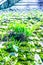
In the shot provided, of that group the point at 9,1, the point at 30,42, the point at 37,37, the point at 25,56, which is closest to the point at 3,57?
the point at 25,56

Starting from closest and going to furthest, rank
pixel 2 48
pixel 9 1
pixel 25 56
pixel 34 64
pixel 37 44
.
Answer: pixel 34 64
pixel 25 56
pixel 2 48
pixel 37 44
pixel 9 1

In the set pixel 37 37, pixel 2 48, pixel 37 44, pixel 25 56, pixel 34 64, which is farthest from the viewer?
pixel 37 37

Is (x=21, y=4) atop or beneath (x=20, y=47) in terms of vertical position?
beneath

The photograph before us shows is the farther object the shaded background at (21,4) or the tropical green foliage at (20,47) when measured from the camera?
the shaded background at (21,4)

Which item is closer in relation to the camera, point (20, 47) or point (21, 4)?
point (20, 47)

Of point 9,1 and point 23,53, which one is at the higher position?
point 23,53

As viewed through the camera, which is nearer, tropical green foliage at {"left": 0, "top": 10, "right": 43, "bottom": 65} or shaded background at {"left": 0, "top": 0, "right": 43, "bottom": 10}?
tropical green foliage at {"left": 0, "top": 10, "right": 43, "bottom": 65}

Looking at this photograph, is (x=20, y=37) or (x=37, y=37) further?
(x=37, y=37)

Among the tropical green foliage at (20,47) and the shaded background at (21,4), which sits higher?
the tropical green foliage at (20,47)

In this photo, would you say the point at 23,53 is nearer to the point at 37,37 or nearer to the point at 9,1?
the point at 37,37

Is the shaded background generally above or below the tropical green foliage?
below
